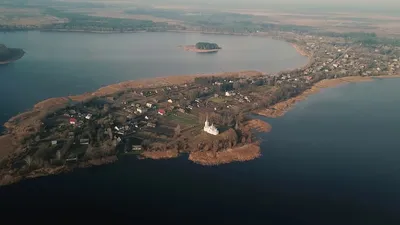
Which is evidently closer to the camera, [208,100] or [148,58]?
[208,100]

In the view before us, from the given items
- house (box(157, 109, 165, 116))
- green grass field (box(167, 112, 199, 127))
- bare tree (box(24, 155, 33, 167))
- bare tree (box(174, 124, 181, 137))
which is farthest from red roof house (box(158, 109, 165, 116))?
bare tree (box(24, 155, 33, 167))

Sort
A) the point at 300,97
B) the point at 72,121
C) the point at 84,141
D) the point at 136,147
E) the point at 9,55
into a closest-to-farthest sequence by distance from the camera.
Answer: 1. the point at 136,147
2. the point at 84,141
3. the point at 72,121
4. the point at 300,97
5. the point at 9,55

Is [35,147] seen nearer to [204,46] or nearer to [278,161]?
[278,161]

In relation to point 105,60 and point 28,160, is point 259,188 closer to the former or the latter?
point 28,160

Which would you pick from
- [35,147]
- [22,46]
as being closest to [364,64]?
[35,147]

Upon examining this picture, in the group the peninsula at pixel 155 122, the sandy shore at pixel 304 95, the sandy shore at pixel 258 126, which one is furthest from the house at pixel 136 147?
the sandy shore at pixel 304 95

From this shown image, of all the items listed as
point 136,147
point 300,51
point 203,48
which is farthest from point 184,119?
point 300,51
